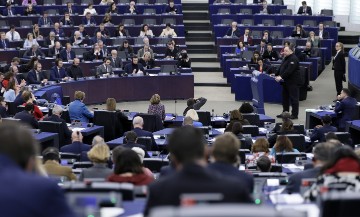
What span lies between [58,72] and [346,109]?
25.9ft

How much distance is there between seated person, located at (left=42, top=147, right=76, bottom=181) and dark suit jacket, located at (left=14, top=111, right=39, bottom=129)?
6.07 meters

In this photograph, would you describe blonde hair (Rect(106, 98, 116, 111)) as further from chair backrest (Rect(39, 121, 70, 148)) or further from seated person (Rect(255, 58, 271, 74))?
seated person (Rect(255, 58, 271, 74))

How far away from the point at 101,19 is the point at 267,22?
5.16m

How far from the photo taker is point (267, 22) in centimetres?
2836

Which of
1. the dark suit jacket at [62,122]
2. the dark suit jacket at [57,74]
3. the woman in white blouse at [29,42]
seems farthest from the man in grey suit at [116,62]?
the dark suit jacket at [62,122]

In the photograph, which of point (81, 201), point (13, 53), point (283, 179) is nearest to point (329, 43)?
point (13, 53)

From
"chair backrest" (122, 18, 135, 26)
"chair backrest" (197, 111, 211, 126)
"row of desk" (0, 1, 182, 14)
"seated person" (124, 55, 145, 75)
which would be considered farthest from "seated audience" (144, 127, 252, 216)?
"row of desk" (0, 1, 182, 14)

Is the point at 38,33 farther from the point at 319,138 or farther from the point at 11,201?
the point at 11,201

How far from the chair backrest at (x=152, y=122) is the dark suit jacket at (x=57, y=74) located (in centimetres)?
550

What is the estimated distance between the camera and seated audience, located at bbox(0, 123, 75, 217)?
4277 millimetres

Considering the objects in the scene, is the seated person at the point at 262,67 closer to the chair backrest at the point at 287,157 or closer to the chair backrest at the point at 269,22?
the chair backrest at the point at 269,22

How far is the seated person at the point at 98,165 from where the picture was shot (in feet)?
28.8

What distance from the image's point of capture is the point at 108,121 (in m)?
17.4

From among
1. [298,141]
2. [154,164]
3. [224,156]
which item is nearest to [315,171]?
[224,156]
